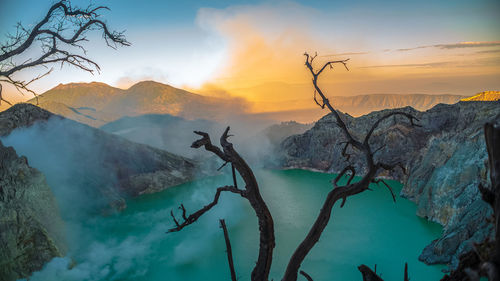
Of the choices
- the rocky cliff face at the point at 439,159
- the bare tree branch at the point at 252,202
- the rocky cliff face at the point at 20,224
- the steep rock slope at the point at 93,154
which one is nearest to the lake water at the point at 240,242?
the rocky cliff face at the point at 20,224

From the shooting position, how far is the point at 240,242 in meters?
25.2

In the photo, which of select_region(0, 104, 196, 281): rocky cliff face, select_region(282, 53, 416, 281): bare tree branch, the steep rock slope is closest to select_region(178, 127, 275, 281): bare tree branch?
select_region(282, 53, 416, 281): bare tree branch

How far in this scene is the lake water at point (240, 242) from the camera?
1989 centimetres

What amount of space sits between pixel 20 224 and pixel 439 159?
31.3 meters

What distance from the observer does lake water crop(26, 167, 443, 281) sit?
1989 centimetres

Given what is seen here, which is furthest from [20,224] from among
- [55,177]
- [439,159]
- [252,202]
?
[439,159]

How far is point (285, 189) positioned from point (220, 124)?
12249cm

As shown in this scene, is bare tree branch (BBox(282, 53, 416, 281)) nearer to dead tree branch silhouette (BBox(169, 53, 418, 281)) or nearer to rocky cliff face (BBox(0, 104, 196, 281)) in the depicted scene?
dead tree branch silhouette (BBox(169, 53, 418, 281))

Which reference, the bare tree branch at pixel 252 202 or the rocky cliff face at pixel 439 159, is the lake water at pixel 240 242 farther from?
the bare tree branch at pixel 252 202

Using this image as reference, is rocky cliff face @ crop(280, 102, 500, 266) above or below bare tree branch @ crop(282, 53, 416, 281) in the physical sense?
above

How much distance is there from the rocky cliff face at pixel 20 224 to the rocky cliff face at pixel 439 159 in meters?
15.0

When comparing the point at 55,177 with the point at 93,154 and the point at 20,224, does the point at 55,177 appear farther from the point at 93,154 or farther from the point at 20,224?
the point at 20,224

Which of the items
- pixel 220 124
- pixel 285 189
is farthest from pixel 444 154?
pixel 220 124

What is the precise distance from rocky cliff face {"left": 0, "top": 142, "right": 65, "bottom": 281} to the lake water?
89 centimetres
